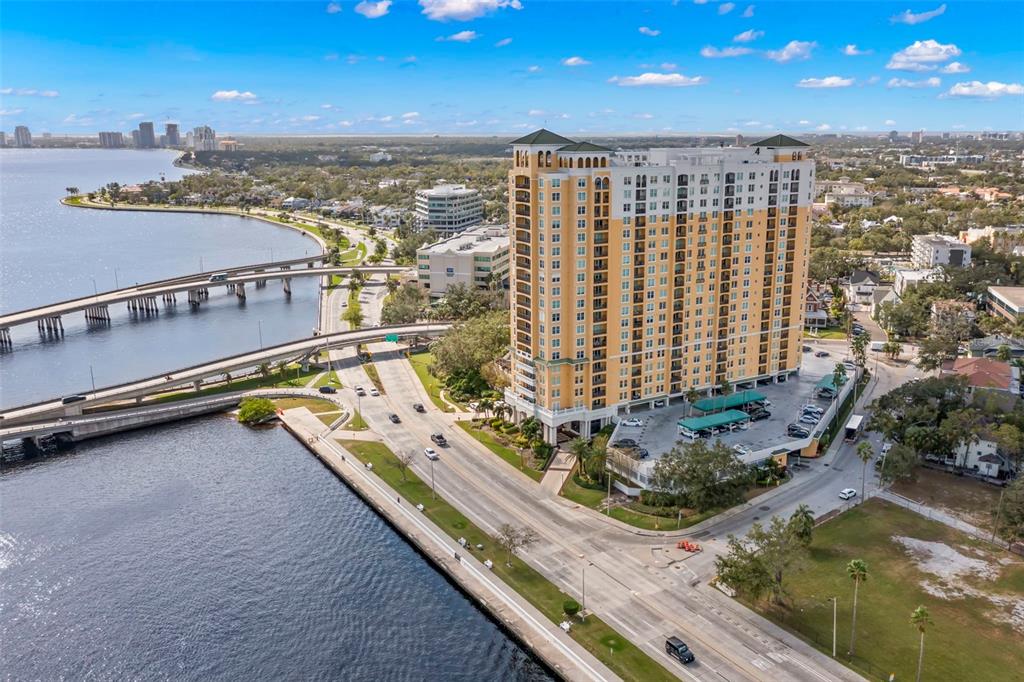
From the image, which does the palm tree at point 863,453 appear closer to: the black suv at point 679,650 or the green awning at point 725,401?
the green awning at point 725,401

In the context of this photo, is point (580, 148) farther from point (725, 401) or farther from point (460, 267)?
point (460, 267)

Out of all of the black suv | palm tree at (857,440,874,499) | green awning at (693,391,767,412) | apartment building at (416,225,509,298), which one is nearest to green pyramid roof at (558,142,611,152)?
green awning at (693,391,767,412)

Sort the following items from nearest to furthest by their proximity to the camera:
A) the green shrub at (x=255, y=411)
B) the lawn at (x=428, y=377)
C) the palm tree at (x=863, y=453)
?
1. the palm tree at (x=863, y=453)
2. the green shrub at (x=255, y=411)
3. the lawn at (x=428, y=377)

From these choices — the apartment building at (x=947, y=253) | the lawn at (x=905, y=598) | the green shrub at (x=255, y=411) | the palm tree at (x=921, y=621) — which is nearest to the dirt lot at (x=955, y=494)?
the lawn at (x=905, y=598)

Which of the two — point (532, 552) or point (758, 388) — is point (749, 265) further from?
point (532, 552)

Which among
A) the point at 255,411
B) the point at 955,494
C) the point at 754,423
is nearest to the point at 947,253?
the point at 754,423
